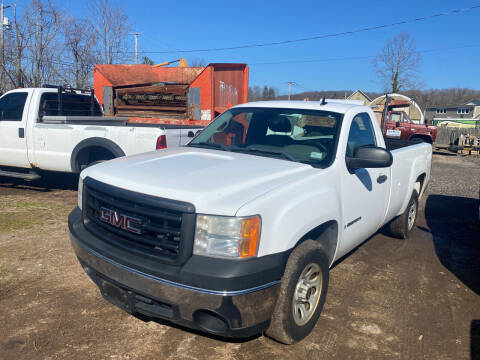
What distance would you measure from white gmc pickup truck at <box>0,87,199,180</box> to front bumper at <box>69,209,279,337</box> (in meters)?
3.36

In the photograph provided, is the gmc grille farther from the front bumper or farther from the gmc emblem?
the front bumper

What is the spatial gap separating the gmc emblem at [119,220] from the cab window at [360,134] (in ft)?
6.59

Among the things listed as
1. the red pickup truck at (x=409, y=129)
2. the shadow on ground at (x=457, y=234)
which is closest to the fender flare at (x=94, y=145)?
the shadow on ground at (x=457, y=234)

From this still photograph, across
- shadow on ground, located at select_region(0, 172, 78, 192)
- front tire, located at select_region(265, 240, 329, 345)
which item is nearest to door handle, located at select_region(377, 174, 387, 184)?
front tire, located at select_region(265, 240, 329, 345)

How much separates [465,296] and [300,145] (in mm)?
2271

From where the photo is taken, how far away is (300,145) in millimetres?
3469

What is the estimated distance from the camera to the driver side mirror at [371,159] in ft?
10.2

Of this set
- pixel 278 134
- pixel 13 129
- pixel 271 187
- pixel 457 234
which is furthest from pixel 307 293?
pixel 13 129

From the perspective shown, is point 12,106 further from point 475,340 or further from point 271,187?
point 475,340

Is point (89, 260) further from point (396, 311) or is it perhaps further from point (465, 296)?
point (465, 296)

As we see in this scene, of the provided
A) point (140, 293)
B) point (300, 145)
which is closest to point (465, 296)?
point (300, 145)

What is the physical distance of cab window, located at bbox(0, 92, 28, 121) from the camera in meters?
6.73

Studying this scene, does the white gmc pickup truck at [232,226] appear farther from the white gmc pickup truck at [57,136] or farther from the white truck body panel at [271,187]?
the white gmc pickup truck at [57,136]

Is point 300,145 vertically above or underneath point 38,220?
above
